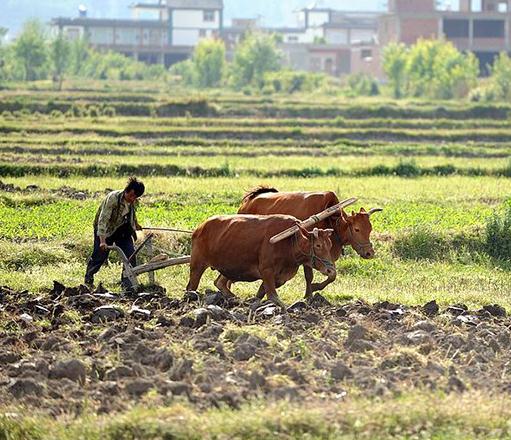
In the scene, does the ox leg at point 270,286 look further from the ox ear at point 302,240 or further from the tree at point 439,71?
the tree at point 439,71

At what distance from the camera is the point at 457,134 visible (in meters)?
46.4

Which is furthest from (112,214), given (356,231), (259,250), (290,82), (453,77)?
(290,82)

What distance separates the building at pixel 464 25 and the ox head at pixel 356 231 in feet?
237

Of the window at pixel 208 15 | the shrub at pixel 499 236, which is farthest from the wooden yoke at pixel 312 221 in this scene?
the window at pixel 208 15

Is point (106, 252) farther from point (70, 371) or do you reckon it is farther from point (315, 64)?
point (315, 64)

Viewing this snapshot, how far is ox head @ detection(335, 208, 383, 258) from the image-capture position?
16.6 metres

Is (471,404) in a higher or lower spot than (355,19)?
lower

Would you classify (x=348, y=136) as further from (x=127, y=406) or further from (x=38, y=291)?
(x=127, y=406)

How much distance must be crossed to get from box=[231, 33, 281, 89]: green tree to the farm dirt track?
7451 centimetres

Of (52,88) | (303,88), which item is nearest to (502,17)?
(303,88)

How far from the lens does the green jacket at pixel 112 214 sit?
53.3 feet

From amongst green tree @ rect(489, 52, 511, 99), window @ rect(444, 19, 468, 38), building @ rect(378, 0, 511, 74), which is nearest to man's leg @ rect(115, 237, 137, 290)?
green tree @ rect(489, 52, 511, 99)

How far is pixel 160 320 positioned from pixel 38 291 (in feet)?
10.1

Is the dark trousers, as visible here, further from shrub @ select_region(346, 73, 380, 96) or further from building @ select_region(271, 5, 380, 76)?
building @ select_region(271, 5, 380, 76)
